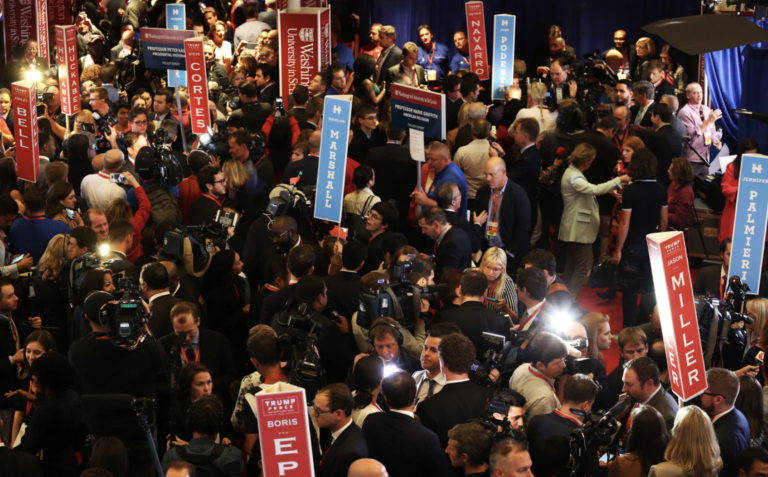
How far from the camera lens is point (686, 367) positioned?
177 inches

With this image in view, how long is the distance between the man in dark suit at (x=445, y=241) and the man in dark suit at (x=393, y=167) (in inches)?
55.7

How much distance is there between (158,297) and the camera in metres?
5.82

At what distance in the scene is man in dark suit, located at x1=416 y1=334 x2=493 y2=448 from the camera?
15.4ft

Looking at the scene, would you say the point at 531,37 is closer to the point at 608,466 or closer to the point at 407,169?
the point at 407,169

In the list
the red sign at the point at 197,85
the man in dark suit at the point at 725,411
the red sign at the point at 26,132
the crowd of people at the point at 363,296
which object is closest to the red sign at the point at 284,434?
the crowd of people at the point at 363,296

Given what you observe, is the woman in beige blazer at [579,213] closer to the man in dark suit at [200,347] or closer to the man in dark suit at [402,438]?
the man in dark suit at [200,347]

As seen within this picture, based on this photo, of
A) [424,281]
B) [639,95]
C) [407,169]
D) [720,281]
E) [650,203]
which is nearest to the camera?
[424,281]

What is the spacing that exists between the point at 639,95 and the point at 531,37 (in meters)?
6.10

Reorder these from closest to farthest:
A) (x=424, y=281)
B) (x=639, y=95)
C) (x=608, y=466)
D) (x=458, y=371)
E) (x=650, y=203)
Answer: (x=608, y=466) < (x=458, y=371) < (x=424, y=281) < (x=650, y=203) < (x=639, y=95)

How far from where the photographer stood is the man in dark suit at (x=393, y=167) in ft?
26.7

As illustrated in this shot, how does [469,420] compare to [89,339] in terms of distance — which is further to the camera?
[89,339]

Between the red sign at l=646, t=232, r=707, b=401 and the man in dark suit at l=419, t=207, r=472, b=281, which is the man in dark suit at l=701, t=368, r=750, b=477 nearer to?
the red sign at l=646, t=232, r=707, b=401

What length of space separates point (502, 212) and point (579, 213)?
0.81 metres

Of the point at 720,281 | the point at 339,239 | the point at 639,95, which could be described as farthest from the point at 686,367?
the point at 639,95
